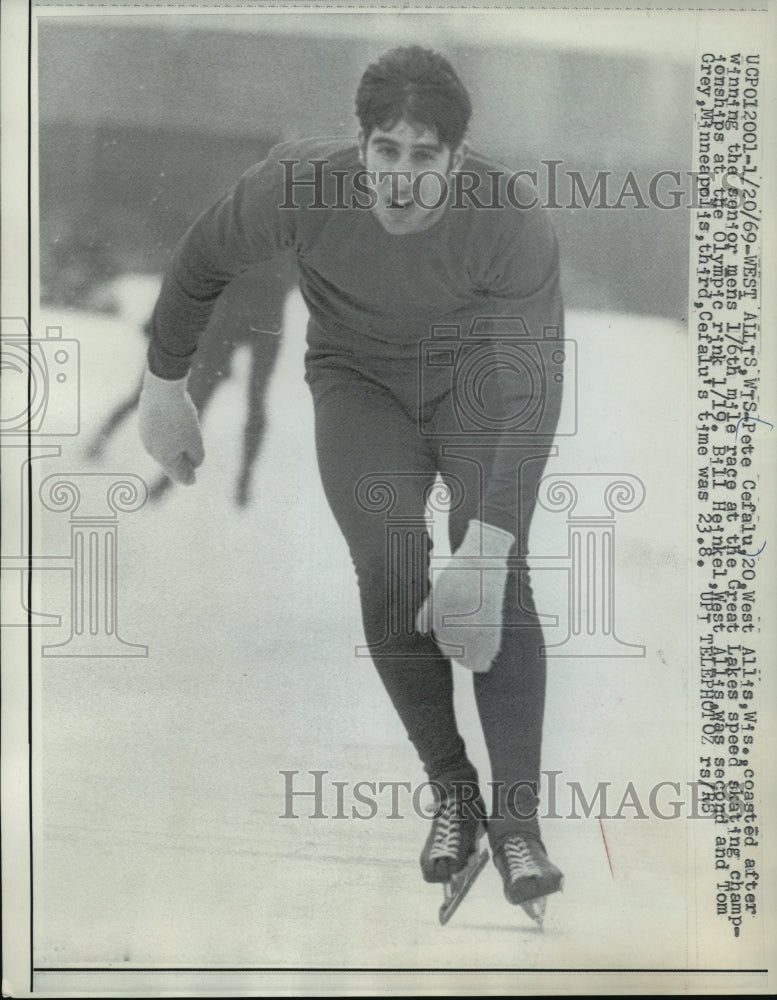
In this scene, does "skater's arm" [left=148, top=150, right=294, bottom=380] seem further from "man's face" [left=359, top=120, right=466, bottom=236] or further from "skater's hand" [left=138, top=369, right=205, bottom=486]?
"man's face" [left=359, top=120, right=466, bottom=236]

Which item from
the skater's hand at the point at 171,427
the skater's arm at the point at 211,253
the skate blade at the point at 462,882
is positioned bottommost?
the skate blade at the point at 462,882

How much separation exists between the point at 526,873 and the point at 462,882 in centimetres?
11

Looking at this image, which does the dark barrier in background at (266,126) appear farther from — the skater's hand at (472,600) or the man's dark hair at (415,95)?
the skater's hand at (472,600)

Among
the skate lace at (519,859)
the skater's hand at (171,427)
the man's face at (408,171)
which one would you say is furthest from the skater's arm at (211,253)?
the skate lace at (519,859)

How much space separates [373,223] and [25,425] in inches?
26.5

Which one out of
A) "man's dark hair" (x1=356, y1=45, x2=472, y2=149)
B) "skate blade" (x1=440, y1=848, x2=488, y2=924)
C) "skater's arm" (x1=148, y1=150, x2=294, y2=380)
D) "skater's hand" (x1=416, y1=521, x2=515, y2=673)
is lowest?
"skate blade" (x1=440, y1=848, x2=488, y2=924)

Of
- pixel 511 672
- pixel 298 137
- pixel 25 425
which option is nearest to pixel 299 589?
pixel 511 672

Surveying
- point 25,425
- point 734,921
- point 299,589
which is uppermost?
point 25,425

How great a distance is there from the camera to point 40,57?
2012 mm

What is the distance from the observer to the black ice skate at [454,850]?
201 cm

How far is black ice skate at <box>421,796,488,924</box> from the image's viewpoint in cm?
201

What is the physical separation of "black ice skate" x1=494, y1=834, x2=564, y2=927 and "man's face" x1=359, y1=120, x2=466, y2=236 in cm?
103

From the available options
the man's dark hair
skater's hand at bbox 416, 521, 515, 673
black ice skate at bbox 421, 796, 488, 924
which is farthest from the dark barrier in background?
black ice skate at bbox 421, 796, 488, 924

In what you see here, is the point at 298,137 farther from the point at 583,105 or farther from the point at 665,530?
the point at 665,530
